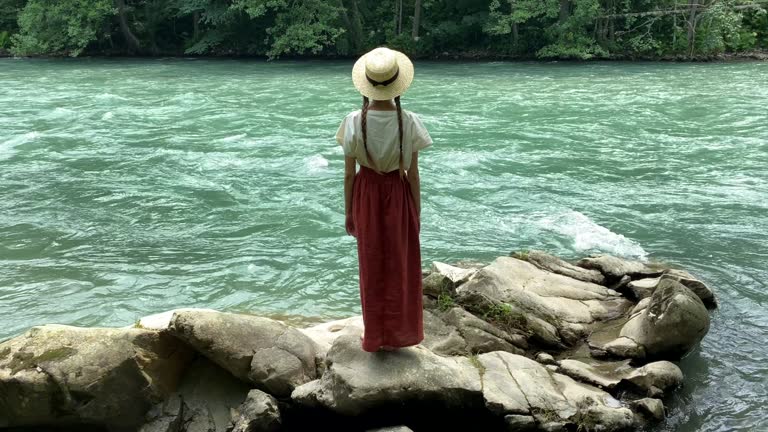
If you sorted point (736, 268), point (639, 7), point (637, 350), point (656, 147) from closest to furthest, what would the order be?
point (637, 350)
point (736, 268)
point (656, 147)
point (639, 7)

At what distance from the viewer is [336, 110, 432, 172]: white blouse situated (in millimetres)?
3754

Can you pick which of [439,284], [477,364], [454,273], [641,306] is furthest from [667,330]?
[454,273]

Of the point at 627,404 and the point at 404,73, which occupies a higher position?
the point at 404,73

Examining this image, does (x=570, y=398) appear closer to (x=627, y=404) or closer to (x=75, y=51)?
(x=627, y=404)

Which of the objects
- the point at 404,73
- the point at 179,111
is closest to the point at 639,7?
the point at 179,111

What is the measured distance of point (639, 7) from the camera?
1152 inches

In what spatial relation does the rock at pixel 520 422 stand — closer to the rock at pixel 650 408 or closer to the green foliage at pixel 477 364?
the green foliage at pixel 477 364

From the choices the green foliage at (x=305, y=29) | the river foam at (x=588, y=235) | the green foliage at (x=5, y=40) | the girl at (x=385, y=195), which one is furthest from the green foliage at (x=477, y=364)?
the green foliage at (x=5, y=40)

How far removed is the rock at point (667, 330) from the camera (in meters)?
5.25

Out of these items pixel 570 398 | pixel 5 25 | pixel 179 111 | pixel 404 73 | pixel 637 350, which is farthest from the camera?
pixel 5 25

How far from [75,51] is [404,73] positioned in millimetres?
31312

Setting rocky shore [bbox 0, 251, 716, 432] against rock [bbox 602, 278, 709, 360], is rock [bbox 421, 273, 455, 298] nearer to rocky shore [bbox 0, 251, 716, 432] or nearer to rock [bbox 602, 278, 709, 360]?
rocky shore [bbox 0, 251, 716, 432]

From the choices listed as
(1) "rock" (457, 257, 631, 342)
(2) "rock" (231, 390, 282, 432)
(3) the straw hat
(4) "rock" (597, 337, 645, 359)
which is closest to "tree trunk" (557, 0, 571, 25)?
(1) "rock" (457, 257, 631, 342)

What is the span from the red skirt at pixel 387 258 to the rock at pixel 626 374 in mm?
1315
